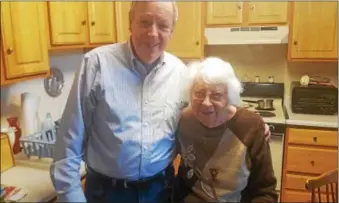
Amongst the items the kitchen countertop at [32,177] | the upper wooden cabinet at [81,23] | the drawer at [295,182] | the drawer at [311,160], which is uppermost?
the upper wooden cabinet at [81,23]

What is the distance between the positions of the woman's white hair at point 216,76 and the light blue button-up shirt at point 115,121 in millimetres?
94

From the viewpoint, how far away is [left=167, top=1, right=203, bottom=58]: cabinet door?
2.79 m

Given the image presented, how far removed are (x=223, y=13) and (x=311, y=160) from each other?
1.32 m

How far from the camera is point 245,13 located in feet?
8.89

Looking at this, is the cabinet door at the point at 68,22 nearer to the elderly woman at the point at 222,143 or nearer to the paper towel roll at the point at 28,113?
the paper towel roll at the point at 28,113

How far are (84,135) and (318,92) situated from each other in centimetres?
Answer: 201

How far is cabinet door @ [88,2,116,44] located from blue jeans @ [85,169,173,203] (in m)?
1.37

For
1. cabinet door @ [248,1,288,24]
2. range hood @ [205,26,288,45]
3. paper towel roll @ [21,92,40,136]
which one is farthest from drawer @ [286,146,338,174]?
paper towel roll @ [21,92,40,136]

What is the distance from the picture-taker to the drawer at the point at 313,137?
2.42 metres

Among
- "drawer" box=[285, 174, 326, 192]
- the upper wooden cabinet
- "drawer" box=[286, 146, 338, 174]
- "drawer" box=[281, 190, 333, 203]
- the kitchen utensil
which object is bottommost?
"drawer" box=[281, 190, 333, 203]

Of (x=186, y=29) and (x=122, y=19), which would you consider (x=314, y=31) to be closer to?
(x=186, y=29)

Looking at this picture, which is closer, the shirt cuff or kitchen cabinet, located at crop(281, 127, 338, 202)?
the shirt cuff

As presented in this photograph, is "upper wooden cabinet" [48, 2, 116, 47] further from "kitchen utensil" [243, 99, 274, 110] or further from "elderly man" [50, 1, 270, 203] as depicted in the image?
"kitchen utensil" [243, 99, 274, 110]

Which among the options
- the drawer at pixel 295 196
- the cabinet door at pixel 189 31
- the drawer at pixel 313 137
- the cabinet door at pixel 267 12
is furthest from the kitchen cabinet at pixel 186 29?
the drawer at pixel 295 196
